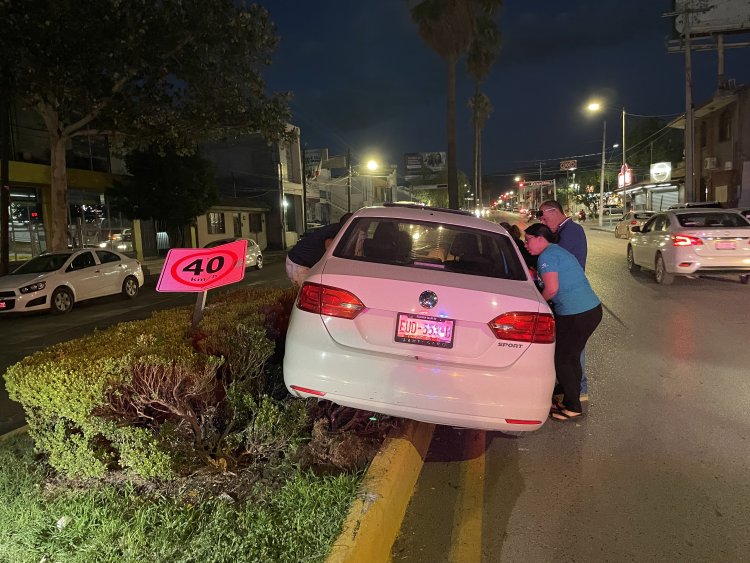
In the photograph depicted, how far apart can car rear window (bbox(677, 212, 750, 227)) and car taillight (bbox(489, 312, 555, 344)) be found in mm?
9765

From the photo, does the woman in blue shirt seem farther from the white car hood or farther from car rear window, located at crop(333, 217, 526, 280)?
the white car hood

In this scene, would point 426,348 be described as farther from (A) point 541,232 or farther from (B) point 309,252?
(B) point 309,252

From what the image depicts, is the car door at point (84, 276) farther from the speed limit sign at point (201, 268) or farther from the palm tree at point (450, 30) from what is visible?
the palm tree at point (450, 30)

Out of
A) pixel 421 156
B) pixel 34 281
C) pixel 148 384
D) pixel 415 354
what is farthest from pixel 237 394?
pixel 421 156

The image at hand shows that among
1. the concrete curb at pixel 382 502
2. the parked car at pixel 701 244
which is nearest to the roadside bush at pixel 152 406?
the concrete curb at pixel 382 502

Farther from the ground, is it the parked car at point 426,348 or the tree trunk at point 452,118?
the tree trunk at point 452,118

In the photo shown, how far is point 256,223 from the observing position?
121 feet

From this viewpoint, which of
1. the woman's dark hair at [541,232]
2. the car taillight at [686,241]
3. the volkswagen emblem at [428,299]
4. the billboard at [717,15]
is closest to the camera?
the volkswagen emblem at [428,299]

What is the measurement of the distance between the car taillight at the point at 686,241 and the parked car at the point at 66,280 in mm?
12866

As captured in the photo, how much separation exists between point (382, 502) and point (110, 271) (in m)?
13.2

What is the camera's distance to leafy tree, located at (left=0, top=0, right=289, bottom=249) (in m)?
13.1

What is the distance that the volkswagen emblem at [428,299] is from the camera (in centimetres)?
344

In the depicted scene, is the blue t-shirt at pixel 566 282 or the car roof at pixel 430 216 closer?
the car roof at pixel 430 216

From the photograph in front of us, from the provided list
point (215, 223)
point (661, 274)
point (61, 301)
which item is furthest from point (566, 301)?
point (215, 223)
